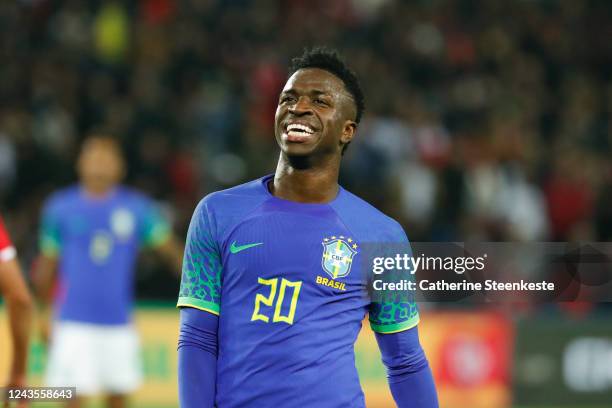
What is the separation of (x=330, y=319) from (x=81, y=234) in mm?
5225

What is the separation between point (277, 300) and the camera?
3.29 m

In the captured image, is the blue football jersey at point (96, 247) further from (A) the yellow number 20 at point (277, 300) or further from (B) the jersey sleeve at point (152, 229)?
(A) the yellow number 20 at point (277, 300)

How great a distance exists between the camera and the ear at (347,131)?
11.5ft

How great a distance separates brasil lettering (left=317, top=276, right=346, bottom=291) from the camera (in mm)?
3344

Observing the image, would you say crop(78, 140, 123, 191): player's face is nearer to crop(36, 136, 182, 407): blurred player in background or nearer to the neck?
crop(36, 136, 182, 407): blurred player in background

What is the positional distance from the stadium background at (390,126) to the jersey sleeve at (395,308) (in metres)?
6.55

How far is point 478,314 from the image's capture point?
10.6 metres

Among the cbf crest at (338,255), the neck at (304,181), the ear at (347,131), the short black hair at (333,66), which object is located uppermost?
the short black hair at (333,66)

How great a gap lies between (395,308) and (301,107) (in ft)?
2.30

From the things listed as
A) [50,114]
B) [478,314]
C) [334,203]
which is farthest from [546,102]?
[334,203]

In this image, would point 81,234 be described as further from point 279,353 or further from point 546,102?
point 546,102

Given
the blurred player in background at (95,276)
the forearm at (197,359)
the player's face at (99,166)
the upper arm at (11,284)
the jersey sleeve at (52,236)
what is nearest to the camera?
the forearm at (197,359)

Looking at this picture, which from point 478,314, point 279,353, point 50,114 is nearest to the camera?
point 279,353

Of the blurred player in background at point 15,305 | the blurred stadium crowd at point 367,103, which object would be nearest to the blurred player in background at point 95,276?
the blurred stadium crowd at point 367,103
